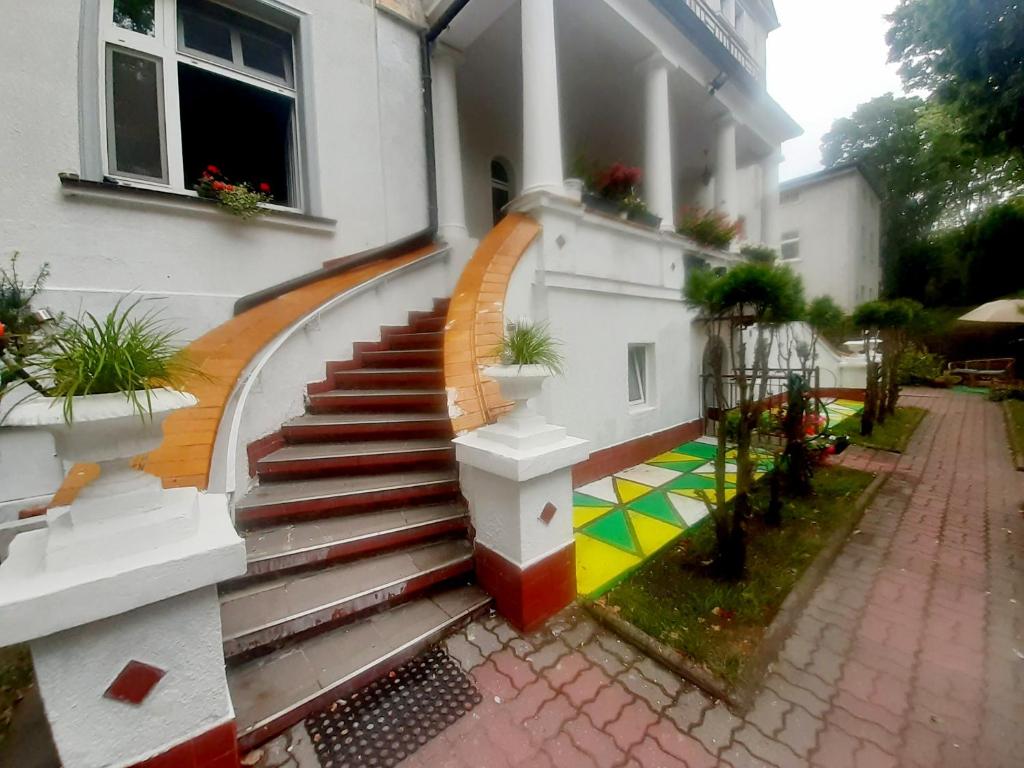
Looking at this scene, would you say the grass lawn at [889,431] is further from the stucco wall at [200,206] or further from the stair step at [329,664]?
the stucco wall at [200,206]

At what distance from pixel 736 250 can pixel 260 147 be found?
7.50 m

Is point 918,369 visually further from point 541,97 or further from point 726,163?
point 541,97

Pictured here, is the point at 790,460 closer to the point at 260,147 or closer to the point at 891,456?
the point at 891,456

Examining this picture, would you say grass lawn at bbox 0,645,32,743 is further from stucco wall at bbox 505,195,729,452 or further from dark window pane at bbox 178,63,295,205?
dark window pane at bbox 178,63,295,205

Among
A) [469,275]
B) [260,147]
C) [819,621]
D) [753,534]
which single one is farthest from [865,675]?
[260,147]

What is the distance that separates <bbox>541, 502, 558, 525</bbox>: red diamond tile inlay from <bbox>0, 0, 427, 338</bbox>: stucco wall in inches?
154

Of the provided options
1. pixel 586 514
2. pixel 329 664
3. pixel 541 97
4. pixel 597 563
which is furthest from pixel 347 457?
pixel 541 97

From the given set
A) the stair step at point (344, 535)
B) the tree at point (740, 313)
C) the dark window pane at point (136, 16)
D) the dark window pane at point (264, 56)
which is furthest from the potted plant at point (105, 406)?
the dark window pane at point (264, 56)

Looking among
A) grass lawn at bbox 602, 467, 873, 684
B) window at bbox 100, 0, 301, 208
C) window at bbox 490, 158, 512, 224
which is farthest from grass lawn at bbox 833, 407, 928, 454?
window at bbox 100, 0, 301, 208

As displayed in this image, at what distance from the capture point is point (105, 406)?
1.17 metres

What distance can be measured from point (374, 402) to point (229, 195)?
267 cm

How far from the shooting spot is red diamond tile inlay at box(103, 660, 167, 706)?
125 cm

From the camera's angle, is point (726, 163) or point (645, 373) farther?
point (726, 163)

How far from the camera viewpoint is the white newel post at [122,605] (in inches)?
44.9
